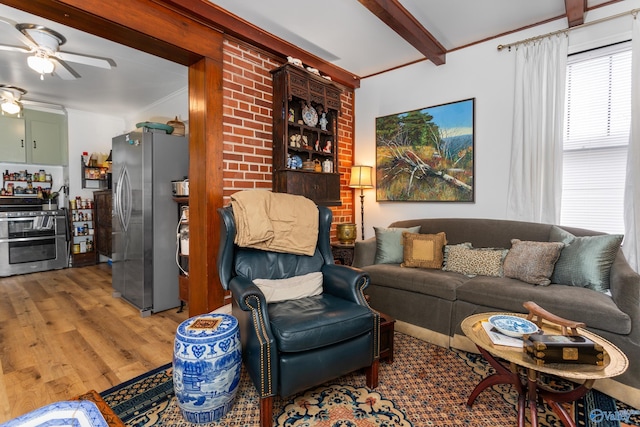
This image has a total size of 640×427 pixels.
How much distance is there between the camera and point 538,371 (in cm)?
139

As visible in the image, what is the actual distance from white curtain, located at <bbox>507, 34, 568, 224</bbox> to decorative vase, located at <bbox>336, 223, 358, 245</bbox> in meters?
1.50

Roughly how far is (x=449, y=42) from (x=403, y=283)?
2.31 meters

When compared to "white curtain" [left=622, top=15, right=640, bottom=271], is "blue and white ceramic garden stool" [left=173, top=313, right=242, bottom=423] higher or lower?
lower

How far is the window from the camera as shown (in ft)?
7.97

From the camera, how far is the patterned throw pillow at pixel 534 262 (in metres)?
2.21

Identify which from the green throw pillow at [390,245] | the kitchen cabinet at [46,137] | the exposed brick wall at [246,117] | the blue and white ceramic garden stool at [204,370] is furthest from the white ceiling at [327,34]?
the blue and white ceramic garden stool at [204,370]

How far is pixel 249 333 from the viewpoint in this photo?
5.41ft

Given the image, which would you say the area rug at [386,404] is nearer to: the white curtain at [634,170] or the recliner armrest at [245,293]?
the recliner armrest at [245,293]

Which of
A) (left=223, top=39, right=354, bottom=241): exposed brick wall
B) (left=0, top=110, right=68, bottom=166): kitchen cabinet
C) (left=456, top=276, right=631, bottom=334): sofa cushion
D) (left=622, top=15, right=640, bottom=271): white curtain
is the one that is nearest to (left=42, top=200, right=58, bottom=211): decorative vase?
(left=0, top=110, right=68, bottom=166): kitchen cabinet

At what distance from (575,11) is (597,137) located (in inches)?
38.0

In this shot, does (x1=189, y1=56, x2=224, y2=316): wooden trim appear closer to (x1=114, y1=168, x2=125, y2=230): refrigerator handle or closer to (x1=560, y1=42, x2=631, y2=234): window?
(x1=114, y1=168, x2=125, y2=230): refrigerator handle

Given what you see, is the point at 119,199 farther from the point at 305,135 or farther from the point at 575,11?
the point at 575,11

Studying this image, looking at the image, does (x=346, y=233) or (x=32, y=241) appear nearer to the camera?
(x=346, y=233)

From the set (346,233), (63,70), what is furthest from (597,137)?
(63,70)
